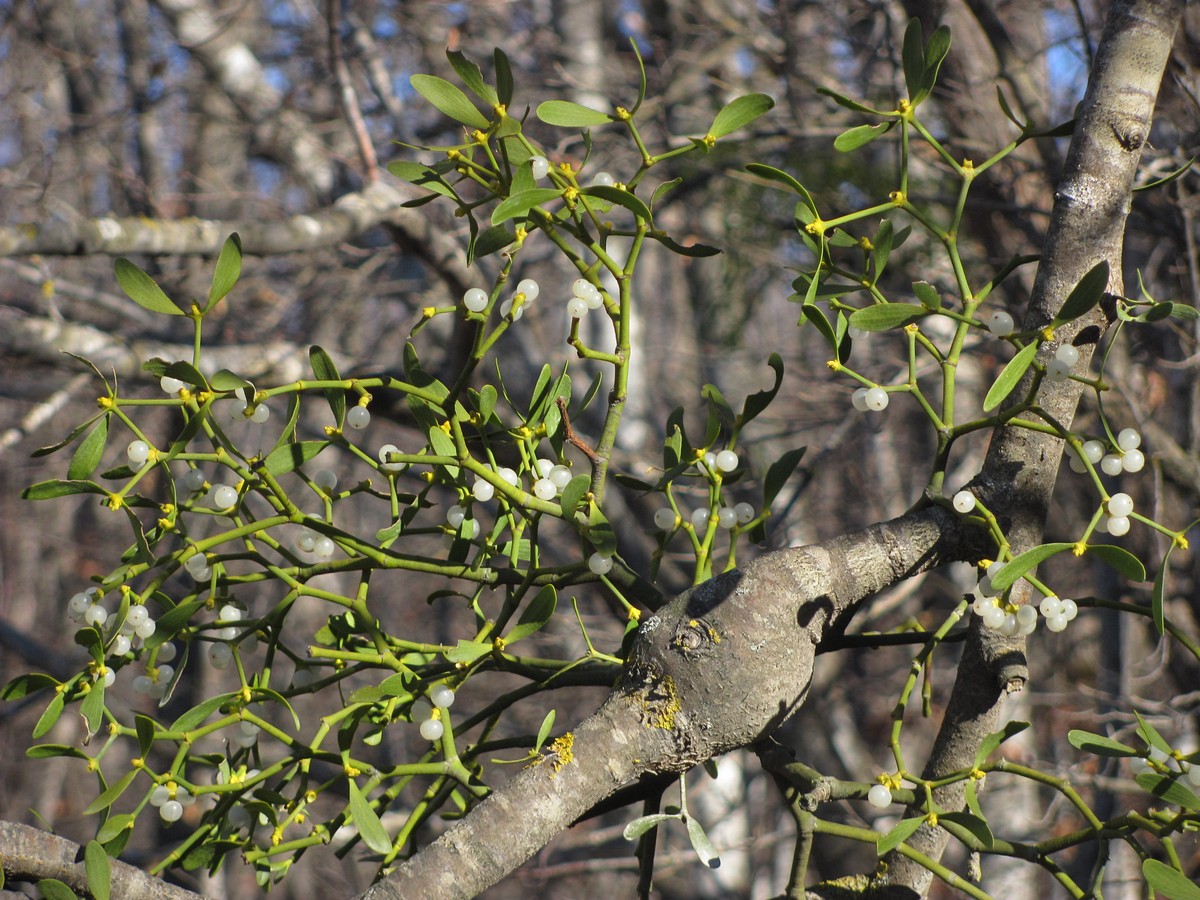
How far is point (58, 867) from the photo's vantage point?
0.46 metres

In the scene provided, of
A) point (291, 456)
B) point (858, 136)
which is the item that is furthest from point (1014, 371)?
point (291, 456)

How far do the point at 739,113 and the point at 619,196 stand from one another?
79 mm

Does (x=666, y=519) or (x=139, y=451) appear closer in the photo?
(x=139, y=451)

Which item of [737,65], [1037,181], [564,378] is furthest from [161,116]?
[564,378]

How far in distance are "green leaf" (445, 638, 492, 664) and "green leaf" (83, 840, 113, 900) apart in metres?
0.17

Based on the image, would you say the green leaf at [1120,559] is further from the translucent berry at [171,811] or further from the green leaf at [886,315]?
the translucent berry at [171,811]

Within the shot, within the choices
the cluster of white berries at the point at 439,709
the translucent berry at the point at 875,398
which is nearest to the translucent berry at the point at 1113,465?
the translucent berry at the point at 875,398

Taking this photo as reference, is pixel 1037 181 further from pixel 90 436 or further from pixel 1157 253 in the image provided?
pixel 90 436

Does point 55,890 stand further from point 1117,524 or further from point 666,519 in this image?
point 1117,524

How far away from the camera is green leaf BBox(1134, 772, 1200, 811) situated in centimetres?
43

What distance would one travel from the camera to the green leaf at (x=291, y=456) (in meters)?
0.49

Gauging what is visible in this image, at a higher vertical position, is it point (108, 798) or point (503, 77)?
point (503, 77)

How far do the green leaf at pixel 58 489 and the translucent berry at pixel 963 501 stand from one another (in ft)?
1.29

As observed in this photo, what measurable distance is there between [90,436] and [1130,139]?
54 cm
